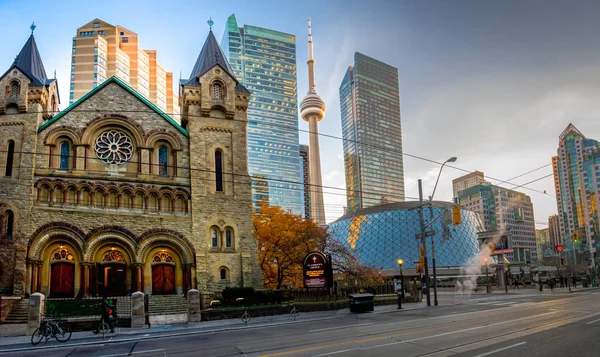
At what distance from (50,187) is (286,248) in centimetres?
2003

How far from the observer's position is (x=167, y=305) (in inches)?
1328

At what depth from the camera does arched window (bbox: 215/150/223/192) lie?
132 ft

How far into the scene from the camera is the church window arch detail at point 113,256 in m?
35.3

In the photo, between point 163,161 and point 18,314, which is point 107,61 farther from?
point 18,314

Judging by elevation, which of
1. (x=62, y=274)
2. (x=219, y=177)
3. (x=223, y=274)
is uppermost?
(x=219, y=177)

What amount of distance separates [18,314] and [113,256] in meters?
7.55

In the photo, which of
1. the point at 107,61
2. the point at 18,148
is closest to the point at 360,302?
the point at 18,148

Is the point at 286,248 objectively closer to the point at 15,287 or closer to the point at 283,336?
the point at 15,287

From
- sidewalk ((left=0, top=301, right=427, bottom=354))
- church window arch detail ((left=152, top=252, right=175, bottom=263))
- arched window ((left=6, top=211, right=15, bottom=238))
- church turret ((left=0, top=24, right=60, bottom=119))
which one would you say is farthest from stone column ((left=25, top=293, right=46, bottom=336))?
church turret ((left=0, top=24, right=60, bottom=119))

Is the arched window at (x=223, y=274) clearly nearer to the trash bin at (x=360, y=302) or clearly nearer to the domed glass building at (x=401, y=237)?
the trash bin at (x=360, y=302)

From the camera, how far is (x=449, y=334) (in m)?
16.5

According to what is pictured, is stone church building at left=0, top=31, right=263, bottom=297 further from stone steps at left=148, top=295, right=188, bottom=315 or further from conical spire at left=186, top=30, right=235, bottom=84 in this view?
stone steps at left=148, top=295, right=188, bottom=315

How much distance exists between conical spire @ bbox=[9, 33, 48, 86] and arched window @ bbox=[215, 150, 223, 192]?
14863 millimetres

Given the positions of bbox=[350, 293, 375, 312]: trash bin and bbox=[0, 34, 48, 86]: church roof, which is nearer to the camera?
bbox=[350, 293, 375, 312]: trash bin
